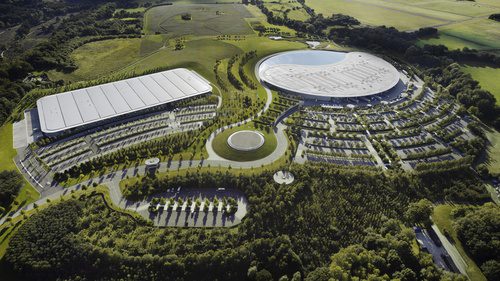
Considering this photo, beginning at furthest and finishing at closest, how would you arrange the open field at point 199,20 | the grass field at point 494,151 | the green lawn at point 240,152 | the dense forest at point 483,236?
the open field at point 199,20 → the green lawn at point 240,152 → the grass field at point 494,151 → the dense forest at point 483,236

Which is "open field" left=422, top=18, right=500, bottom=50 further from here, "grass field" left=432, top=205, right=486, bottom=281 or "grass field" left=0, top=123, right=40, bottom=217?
"grass field" left=0, top=123, right=40, bottom=217

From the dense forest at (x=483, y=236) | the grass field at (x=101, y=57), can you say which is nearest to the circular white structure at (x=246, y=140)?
the dense forest at (x=483, y=236)

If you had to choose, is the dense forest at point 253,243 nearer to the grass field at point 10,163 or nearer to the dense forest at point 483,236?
the dense forest at point 483,236

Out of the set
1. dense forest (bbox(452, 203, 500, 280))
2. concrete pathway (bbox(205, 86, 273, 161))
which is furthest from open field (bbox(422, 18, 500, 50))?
dense forest (bbox(452, 203, 500, 280))

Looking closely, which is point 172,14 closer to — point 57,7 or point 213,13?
point 213,13

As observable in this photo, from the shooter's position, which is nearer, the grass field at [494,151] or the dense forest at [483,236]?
the dense forest at [483,236]

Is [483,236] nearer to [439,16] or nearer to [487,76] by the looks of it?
[487,76]

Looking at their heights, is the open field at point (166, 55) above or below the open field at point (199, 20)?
below
